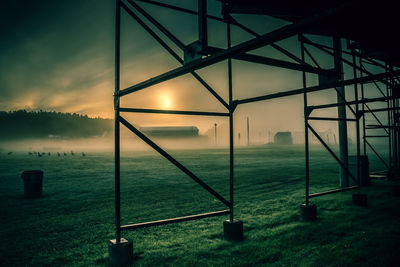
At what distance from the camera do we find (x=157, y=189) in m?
10.4

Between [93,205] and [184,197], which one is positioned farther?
[184,197]

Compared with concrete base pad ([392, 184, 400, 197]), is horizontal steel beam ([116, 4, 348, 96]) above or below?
above

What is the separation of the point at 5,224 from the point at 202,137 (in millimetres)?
98172

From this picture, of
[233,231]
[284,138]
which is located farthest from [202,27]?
[284,138]

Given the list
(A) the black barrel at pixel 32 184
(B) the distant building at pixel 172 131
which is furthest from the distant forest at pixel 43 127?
(A) the black barrel at pixel 32 184

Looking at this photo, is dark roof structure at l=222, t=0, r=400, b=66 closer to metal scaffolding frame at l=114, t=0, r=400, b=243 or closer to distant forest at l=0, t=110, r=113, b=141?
metal scaffolding frame at l=114, t=0, r=400, b=243

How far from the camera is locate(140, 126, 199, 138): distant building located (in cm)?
9756

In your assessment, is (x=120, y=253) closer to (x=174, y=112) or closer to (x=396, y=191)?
(x=174, y=112)

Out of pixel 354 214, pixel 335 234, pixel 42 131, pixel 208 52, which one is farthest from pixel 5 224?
pixel 42 131

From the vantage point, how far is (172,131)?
325 feet

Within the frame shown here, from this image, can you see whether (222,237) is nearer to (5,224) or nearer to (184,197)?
(184,197)

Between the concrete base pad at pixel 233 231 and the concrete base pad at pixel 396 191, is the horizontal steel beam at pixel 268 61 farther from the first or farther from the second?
the concrete base pad at pixel 396 191

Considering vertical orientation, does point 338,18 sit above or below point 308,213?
above

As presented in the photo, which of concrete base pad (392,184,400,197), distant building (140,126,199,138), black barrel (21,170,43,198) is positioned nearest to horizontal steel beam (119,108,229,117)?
concrete base pad (392,184,400,197)
